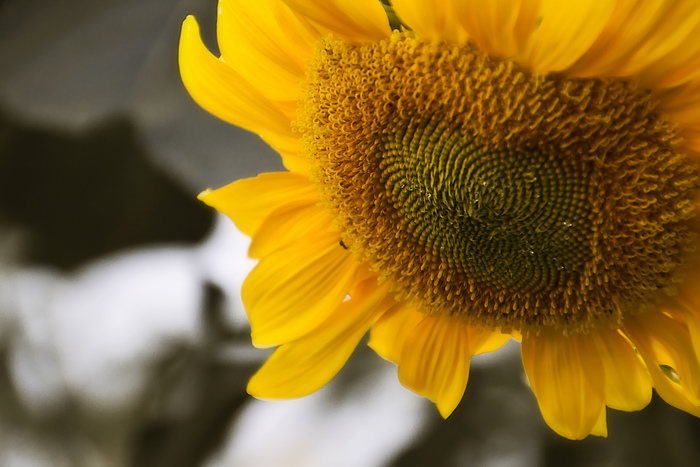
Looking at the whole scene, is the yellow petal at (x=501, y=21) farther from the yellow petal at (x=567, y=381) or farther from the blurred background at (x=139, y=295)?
the blurred background at (x=139, y=295)

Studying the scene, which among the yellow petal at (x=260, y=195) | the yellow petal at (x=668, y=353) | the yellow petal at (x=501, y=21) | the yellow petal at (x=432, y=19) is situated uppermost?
the yellow petal at (x=501, y=21)

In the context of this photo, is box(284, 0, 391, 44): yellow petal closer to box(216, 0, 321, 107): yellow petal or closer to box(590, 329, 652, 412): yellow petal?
box(216, 0, 321, 107): yellow petal

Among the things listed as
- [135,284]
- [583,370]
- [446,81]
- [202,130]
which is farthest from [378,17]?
[135,284]

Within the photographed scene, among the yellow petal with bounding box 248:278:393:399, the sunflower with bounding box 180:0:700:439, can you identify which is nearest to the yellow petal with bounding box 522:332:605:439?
the sunflower with bounding box 180:0:700:439

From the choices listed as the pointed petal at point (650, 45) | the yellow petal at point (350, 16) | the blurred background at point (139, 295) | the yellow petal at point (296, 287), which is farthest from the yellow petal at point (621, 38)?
the blurred background at point (139, 295)

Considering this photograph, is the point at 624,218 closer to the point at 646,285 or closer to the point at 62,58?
the point at 646,285

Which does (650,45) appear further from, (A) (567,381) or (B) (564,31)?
(A) (567,381)
